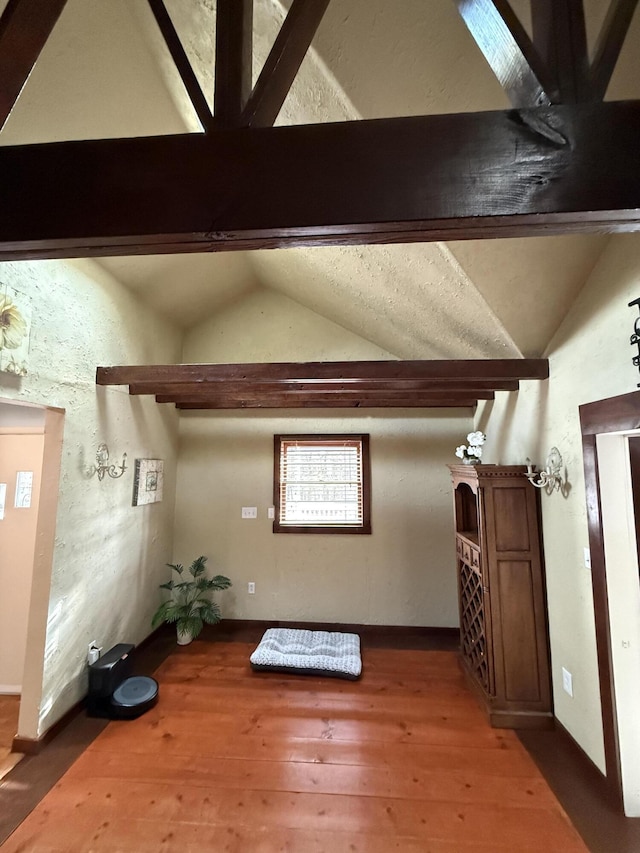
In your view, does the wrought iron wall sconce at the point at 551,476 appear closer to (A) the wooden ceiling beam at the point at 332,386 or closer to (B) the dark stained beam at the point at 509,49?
(A) the wooden ceiling beam at the point at 332,386

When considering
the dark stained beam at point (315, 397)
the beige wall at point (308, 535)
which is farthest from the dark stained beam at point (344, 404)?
the beige wall at point (308, 535)

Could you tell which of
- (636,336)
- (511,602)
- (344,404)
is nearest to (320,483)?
(344,404)

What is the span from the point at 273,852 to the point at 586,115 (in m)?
2.77

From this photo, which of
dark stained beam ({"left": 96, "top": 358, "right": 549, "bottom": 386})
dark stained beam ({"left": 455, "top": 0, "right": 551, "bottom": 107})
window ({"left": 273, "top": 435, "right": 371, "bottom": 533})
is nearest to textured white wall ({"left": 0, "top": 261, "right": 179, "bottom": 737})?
dark stained beam ({"left": 96, "top": 358, "right": 549, "bottom": 386})

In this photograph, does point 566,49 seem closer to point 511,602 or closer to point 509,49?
point 509,49

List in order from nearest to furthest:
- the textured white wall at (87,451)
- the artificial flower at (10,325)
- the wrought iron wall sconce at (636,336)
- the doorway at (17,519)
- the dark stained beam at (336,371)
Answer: the wrought iron wall sconce at (636,336), the artificial flower at (10,325), the textured white wall at (87,451), the dark stained beam at (336,371), the doorway at (17,519)

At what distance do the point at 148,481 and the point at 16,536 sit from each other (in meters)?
0.97

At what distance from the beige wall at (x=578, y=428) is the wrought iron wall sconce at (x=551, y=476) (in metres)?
0.05

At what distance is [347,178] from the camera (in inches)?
33.4

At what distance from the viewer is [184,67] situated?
3.24 feet

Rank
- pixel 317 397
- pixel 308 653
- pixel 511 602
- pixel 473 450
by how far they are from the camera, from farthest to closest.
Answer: pixel 317 397
pixel 308 653
pixel 473 450
pixel 511 602

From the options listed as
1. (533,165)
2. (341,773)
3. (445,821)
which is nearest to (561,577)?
(445,821)

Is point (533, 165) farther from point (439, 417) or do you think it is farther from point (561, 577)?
point (439, 417)

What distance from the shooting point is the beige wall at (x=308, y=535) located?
3586 millimetres
